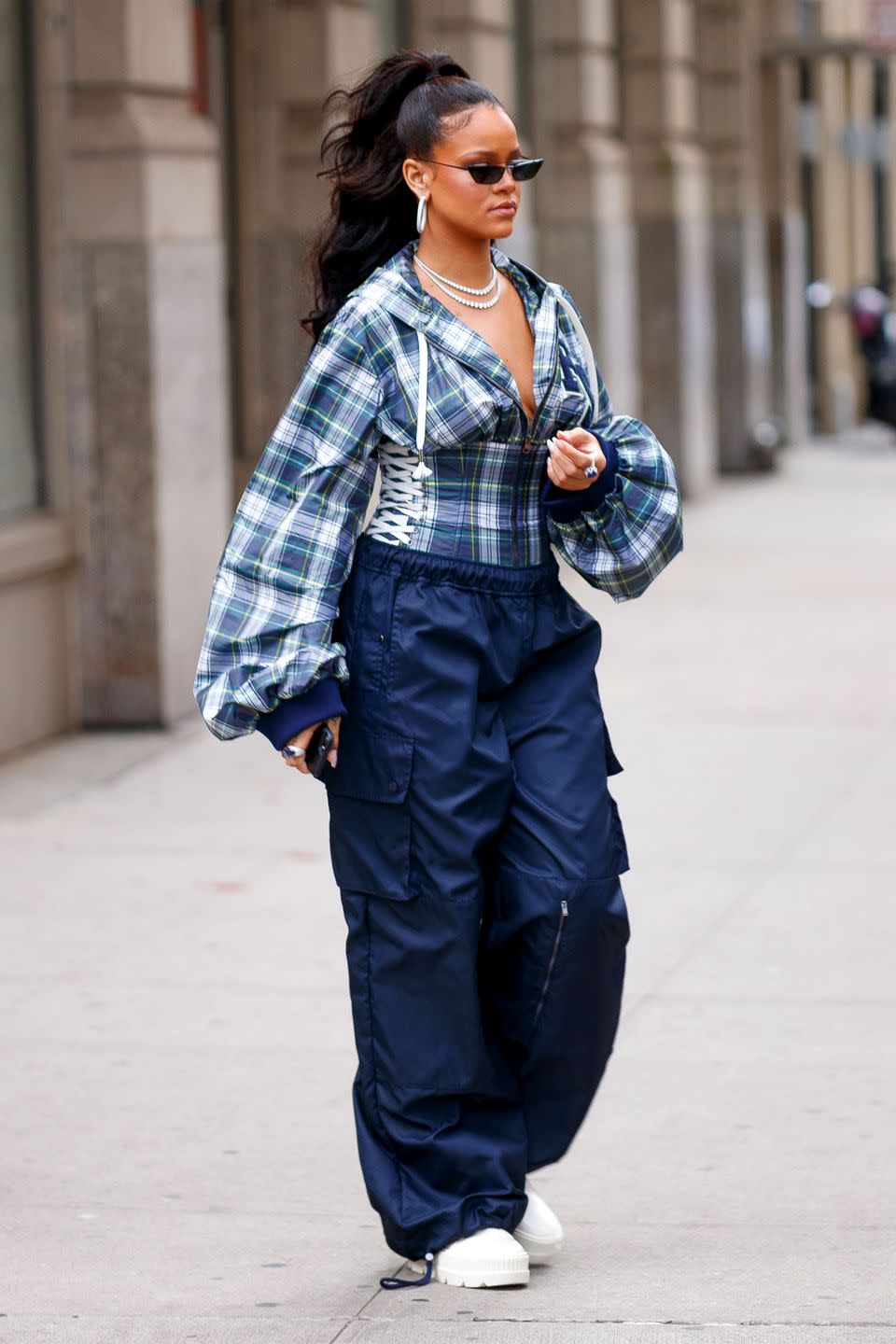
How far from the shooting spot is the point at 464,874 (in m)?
3.90

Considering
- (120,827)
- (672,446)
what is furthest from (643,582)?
(672,446)

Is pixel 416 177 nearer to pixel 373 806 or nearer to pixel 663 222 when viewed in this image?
pixel 373 806

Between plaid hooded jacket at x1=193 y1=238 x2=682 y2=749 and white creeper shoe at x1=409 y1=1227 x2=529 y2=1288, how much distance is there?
0.84m

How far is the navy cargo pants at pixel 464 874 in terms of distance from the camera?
12.8 ft

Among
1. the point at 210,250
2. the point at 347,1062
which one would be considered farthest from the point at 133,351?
the point at 347,1062

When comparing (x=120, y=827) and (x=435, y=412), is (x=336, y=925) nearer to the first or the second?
(x=120, y=827)

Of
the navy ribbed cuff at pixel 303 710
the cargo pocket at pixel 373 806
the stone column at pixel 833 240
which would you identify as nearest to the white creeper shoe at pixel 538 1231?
the cargo pocket at pixel 373 806

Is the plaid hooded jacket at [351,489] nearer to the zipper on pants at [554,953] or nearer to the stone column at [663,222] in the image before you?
the zipper on pants at [554,953]

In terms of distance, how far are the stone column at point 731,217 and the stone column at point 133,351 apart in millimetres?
12037

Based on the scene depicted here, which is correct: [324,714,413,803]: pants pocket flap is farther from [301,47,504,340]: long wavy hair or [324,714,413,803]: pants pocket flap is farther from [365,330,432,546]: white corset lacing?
[301,47,504,340]: long wavy hair

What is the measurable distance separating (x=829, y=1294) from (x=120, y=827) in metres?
4.27

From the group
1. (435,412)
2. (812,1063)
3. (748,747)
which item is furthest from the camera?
(748,747)

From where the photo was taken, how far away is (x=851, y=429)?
28453 mm

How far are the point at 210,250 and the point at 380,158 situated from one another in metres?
5.84
